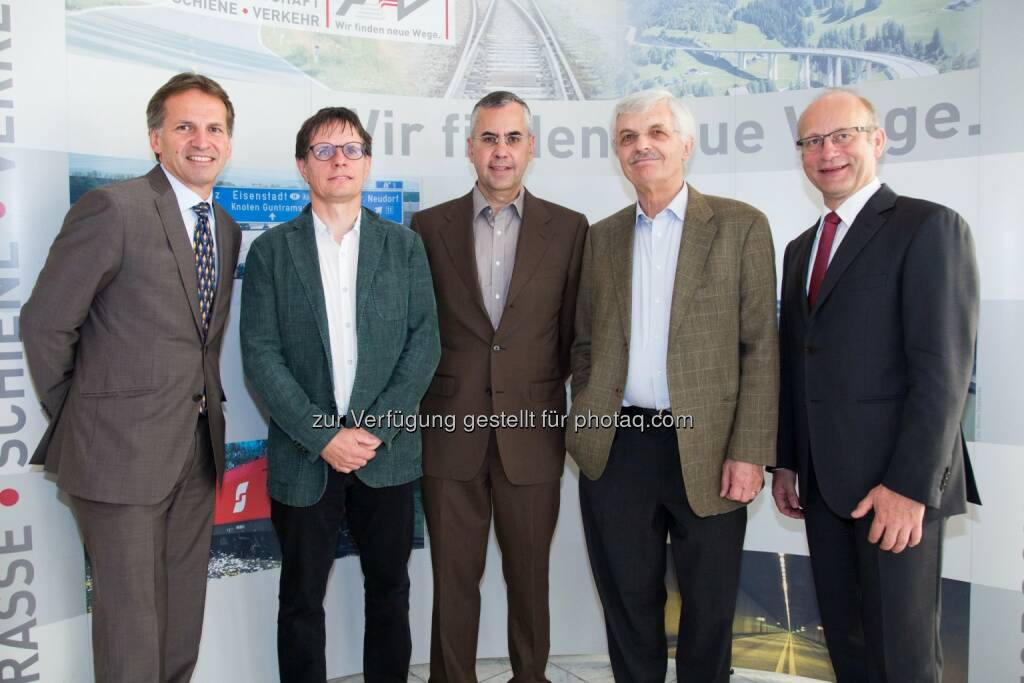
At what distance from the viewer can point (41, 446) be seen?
2346mm

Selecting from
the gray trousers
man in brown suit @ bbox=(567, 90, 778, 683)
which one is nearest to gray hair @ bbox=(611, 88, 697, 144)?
man in brown suit @ bbox=(567, 90, 778, 683)

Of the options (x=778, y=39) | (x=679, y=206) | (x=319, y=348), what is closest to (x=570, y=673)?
(x=319, y=348)

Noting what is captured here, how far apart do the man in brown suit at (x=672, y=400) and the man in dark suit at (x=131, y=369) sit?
51.9 inches

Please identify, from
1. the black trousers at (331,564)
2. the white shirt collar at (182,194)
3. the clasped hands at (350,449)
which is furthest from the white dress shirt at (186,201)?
the black trousers at (331,564)

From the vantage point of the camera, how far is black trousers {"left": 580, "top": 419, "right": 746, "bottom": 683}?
2.40m

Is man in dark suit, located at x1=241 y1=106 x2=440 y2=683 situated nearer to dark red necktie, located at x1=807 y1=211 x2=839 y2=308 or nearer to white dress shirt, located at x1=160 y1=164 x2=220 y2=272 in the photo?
white dress shirt, located at x1=160 y1=164 x2=220 y2=272

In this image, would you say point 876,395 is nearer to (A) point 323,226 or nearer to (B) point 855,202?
(B) point 855,202

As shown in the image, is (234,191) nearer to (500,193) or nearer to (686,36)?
(500,193)

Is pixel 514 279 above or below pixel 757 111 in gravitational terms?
below

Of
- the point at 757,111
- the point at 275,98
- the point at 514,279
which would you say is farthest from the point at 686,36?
the point at 275,98

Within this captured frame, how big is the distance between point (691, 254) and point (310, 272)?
1.29m

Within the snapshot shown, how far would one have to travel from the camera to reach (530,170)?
3.60 m

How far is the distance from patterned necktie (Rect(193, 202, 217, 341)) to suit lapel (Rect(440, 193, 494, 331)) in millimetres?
834

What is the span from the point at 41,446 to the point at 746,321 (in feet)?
7.47
